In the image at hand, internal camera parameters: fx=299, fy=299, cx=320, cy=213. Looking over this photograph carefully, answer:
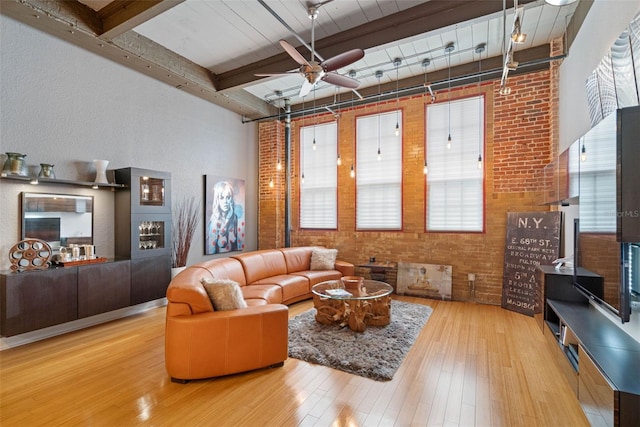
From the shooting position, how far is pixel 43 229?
373 centimetres

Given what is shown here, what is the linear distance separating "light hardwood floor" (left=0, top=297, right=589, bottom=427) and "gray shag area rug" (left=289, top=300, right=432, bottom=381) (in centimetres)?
10

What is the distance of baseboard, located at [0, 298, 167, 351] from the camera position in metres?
3.38

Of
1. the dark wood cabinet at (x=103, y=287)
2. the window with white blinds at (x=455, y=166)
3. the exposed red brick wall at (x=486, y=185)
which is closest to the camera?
the dark wood cabinet at (x=103, y=287)

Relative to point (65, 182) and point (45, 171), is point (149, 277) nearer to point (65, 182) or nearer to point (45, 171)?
point (65, 182)

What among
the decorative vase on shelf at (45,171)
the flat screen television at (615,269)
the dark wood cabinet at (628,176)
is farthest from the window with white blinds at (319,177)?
the dark wood cabinet at (628,176)

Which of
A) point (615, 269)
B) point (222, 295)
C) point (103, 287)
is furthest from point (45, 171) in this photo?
point (615, 269)

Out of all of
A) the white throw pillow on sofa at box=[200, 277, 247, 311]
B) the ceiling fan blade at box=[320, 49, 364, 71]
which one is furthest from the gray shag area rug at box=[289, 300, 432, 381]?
the ceiling fan blade at box=[320, 49, 364, 71]

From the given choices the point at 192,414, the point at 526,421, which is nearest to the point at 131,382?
the point at 192,414

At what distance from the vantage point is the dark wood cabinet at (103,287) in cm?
371

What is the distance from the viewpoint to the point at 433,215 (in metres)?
5.45

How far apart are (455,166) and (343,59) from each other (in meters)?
3.08

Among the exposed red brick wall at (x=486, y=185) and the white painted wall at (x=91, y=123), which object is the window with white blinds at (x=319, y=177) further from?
the white painted wall at (x=91, y=123)

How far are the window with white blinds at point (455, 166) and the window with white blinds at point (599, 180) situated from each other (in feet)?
8.41

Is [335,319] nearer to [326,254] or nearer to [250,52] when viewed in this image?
[326,254]
